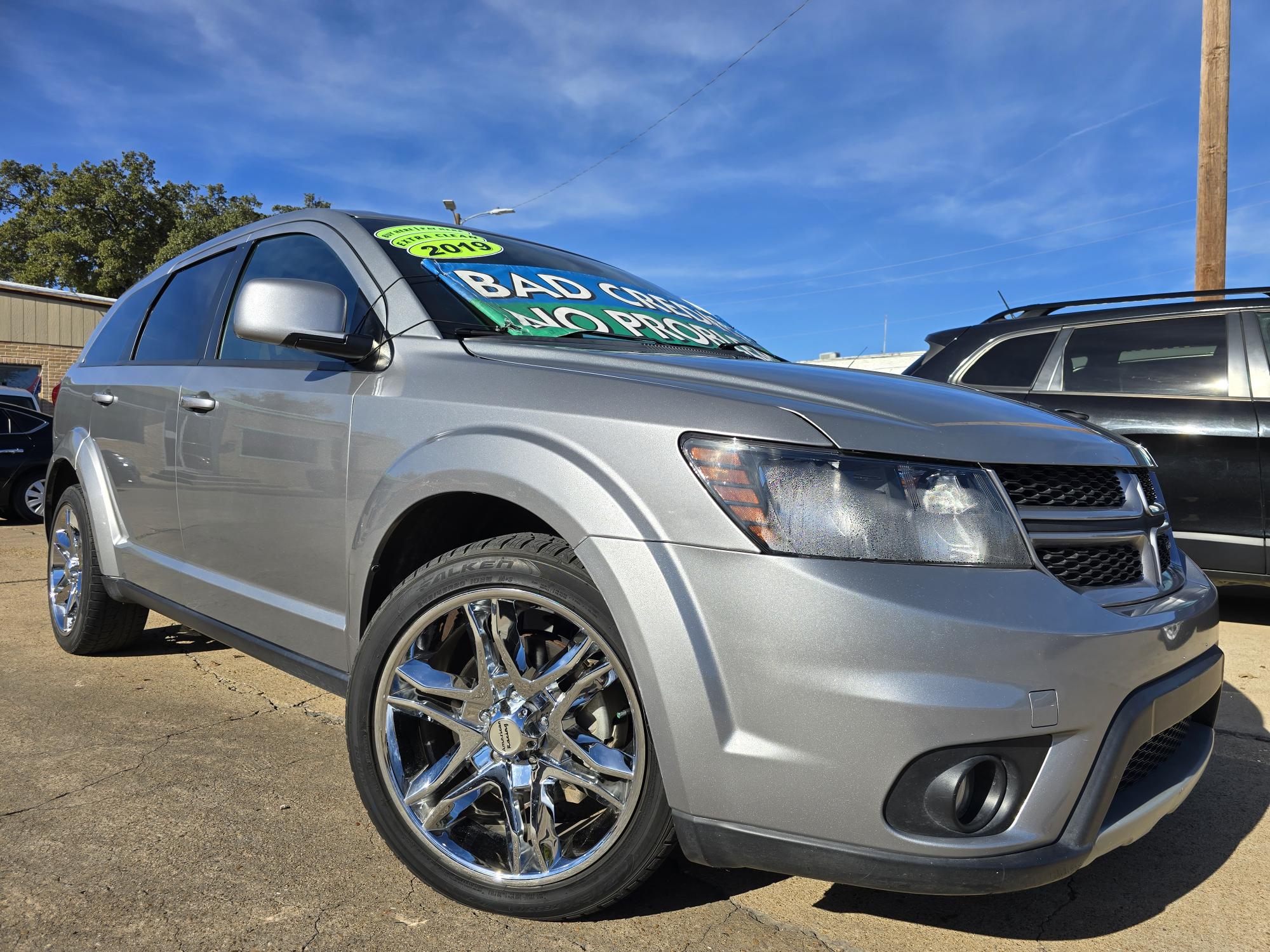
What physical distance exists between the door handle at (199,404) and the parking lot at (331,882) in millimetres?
1045

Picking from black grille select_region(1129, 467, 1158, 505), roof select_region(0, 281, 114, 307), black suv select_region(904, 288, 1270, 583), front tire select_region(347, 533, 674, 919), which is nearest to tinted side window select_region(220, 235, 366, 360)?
front tire select_region(347, 533, 674, 919)

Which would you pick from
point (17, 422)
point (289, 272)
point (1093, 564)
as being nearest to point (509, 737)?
point (1093, 564)

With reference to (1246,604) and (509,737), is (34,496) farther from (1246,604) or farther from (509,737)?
(1246,604)

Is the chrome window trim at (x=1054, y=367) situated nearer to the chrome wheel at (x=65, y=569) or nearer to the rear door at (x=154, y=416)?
the rear door at (x=154, y=416)

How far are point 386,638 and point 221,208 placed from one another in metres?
41.4

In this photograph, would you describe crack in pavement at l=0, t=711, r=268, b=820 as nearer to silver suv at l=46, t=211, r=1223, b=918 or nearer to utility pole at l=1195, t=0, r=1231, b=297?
silver suv at l=46, t=211, r=1223, b=918

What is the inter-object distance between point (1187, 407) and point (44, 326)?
26.8 metres

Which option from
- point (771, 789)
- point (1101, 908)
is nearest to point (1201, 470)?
point (1101, 908)

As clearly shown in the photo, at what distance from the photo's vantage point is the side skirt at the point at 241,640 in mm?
2406

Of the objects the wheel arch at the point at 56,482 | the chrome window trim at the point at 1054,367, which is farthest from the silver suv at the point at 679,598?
the chrome window trim at the point at 1054,367

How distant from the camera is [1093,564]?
5.90 feet

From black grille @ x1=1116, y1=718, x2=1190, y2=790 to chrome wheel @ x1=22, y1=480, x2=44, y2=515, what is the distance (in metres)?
10.6

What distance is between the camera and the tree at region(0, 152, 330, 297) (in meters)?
34.3

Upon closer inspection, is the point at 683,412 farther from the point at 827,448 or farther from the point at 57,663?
A: the point at 57,663
